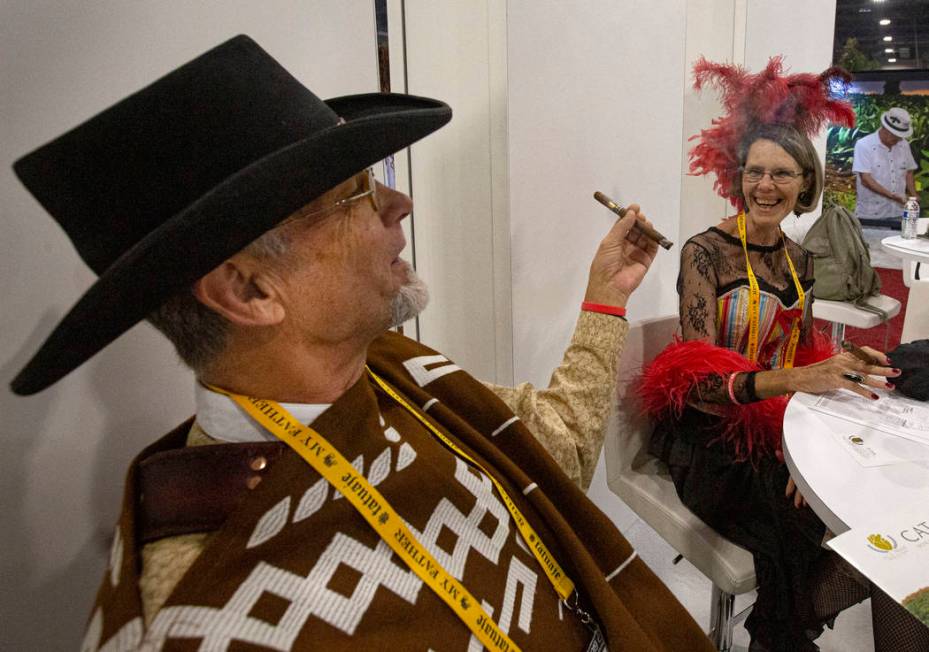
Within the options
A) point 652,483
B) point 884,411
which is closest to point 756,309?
point 884,411

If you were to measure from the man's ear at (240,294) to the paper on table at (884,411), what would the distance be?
1.23 m

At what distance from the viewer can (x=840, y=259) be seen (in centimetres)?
237

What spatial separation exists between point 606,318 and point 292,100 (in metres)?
0.74

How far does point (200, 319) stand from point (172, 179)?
0.61 ft

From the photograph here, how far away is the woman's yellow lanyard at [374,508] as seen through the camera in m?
0.78

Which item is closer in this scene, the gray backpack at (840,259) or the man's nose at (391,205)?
the man's nose at (391,205)

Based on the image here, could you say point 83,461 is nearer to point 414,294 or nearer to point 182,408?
point 182,408

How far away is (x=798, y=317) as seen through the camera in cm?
179

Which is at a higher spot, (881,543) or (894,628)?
(881,543)

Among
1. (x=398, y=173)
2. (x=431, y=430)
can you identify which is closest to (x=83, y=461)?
(x=431, y=430)

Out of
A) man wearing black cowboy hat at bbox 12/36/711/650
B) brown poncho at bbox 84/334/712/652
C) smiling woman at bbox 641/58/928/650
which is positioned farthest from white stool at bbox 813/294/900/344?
man wearing black cowboy hat at bbox 12/36/711/650

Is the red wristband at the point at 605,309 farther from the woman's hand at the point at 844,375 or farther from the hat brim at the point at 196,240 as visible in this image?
the hat brim at the point at 196,240

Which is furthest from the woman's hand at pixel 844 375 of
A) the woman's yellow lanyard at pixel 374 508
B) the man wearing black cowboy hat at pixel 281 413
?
the woman's yellow lanyard at pixel 374 508

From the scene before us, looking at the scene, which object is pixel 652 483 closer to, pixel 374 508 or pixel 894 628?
pixel 894 628
